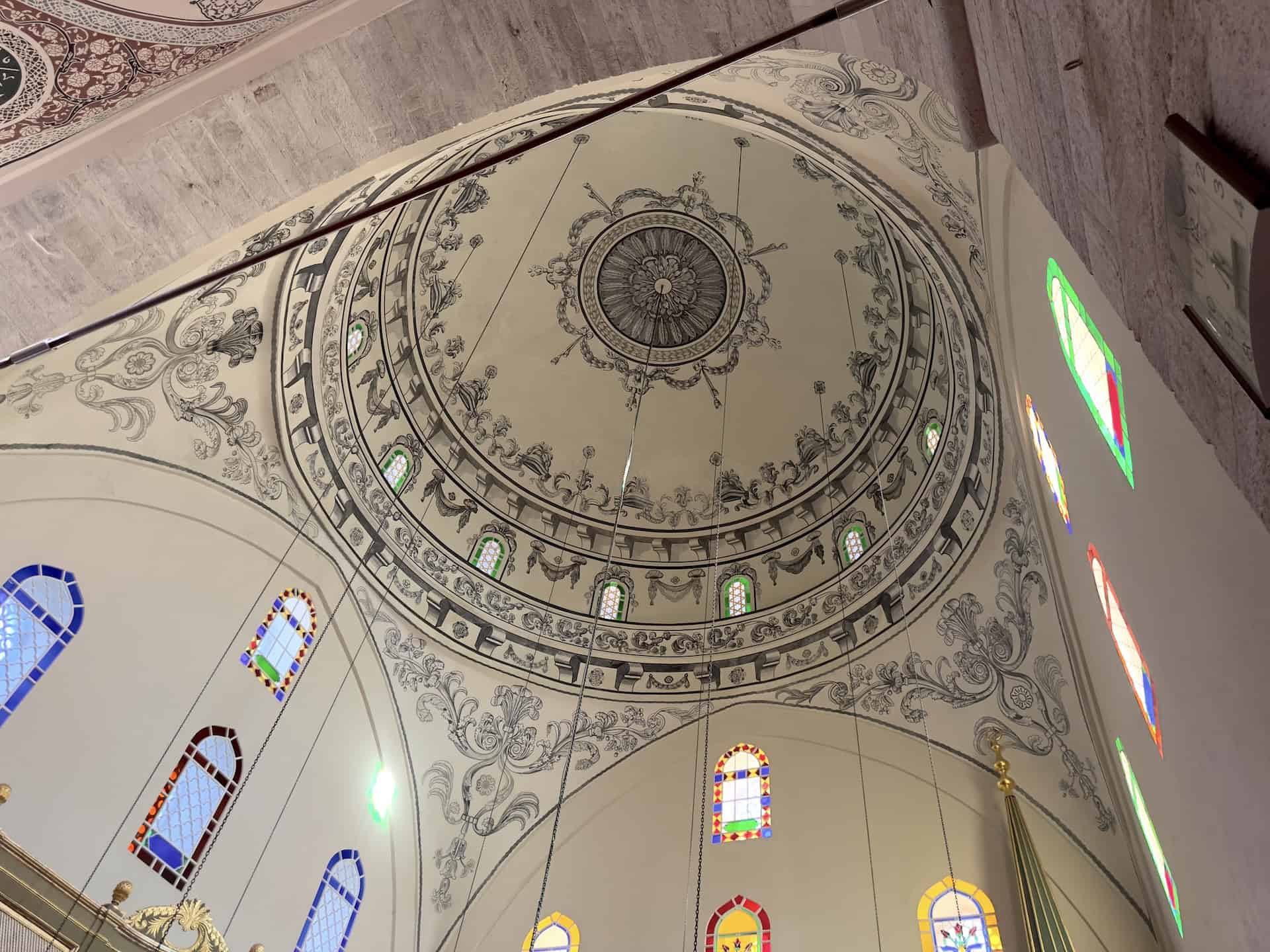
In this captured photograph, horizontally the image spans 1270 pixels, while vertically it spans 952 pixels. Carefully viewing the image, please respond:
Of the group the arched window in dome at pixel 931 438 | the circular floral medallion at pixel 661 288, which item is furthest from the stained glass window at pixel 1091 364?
the circular floral medallion at pixel 661 288

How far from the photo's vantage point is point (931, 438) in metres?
10.4

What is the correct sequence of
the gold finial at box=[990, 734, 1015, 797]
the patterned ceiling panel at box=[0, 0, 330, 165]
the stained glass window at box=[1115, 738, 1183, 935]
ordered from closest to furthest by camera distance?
the patterned ceiling panel at box=[0, 0, 330, 165], the stained glass window at box=[1115, 738, 1183, 935], the gold finial at box=[990, 734, 1015, 797]

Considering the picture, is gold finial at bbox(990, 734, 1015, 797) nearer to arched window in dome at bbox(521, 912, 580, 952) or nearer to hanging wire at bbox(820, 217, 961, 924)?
hanging wire at bbox(820, 217, 961, 924)

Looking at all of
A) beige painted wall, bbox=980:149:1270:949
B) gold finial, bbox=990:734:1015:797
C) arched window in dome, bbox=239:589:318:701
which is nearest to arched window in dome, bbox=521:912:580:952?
arched window in dome, bbox=239:589:318:701

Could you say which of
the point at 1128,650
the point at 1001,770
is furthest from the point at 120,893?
the point at 1001,770

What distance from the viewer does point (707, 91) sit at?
6.56 m

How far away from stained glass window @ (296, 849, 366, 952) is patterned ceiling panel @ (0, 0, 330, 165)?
7125 millimetres

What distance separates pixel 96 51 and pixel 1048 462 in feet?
20.4

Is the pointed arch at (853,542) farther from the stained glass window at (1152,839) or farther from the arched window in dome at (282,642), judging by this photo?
the arched window in dome at (282,642)

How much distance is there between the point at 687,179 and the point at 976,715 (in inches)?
305

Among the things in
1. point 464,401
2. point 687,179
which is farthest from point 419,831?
point 687,179

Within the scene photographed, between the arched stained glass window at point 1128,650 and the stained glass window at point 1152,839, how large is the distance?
1328 millimetres

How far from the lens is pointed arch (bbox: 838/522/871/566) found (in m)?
11.3

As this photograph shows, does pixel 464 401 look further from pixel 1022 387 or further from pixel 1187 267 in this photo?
pixel 1187 267
